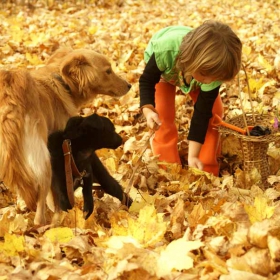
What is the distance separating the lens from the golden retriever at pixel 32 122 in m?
2.57

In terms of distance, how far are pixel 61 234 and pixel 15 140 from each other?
594mm

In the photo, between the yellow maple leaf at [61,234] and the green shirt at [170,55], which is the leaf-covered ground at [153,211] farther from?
the green shirt at [170,55]

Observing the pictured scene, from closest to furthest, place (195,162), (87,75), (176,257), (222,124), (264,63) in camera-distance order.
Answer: (176,257) < (87,75) < (222,124) < (195,162) < (264,63)

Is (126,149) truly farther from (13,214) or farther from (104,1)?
(104,1)

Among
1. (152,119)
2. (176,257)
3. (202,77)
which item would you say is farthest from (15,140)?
(202,77)

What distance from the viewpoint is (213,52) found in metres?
3.20

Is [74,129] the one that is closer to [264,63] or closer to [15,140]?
[15,140]

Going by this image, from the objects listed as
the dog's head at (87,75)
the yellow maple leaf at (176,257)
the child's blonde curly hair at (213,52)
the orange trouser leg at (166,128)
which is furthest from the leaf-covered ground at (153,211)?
the dog's head at (87,75)

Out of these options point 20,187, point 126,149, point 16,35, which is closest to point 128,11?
point 16,35

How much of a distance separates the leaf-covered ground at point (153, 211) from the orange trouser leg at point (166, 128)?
127 mm

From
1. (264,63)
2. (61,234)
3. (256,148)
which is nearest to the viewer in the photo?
(61,234)

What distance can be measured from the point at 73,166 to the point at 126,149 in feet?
4.37

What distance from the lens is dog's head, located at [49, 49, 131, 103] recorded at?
10.7 ft

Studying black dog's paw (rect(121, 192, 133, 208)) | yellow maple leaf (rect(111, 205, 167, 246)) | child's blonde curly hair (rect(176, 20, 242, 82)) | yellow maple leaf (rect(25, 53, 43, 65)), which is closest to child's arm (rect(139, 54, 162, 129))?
child's blonde curly hair (rect(176, 20, 242, 82))
